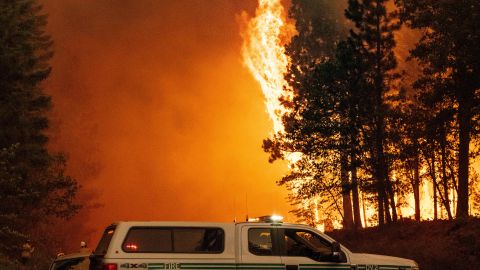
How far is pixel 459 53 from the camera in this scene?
82.8 ft

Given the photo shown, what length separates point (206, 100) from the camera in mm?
113375

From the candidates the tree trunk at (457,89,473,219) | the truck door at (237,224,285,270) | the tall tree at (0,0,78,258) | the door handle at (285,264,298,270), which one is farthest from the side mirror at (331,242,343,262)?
the tall tree at (0,0,78,258)

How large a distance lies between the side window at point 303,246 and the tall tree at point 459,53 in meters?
15.0

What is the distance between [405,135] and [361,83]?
11.6ft

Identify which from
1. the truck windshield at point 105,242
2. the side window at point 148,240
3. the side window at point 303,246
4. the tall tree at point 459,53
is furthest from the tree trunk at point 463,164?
the truck windshield at point 105,242

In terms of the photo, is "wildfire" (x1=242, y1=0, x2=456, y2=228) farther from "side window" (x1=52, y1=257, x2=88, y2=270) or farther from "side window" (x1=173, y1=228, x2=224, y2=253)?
"side window" (x1=173, y1=228, x2=224, y2=253)

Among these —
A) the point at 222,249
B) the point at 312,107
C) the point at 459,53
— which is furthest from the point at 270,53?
the point at 222,249

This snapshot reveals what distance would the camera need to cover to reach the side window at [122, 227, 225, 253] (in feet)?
37.0

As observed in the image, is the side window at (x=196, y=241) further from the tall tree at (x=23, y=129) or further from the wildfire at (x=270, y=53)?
the wildfire at (x=270, y=53)

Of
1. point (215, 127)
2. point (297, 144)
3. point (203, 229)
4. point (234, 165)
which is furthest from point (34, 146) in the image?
point (215, 127)

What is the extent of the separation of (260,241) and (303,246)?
79cm

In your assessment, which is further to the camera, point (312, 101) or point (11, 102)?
point (312, 101)

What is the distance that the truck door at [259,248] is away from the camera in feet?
37.4

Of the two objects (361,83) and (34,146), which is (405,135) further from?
(34,146)
